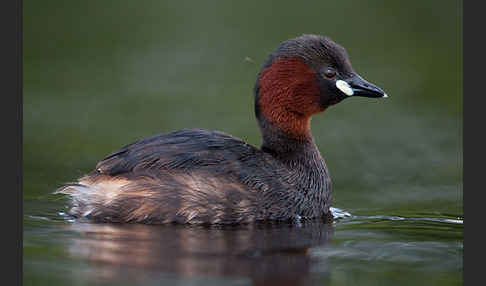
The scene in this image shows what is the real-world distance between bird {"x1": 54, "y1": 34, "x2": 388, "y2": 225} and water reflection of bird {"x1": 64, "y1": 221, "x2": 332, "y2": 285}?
0.18 meters

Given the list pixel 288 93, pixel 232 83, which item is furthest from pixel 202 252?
pixel 232 83

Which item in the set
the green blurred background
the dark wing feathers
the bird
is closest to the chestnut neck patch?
the bird

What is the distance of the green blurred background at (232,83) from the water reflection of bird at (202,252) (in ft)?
5.19

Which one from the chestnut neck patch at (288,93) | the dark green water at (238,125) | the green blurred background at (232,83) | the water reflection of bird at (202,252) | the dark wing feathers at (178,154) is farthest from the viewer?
the green blurred background at (232,83)

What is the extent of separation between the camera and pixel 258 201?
7988 millimetres

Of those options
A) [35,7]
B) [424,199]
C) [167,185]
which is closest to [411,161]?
[424,199]

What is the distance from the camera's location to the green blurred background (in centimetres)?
→ 1023

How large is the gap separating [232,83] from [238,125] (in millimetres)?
1536

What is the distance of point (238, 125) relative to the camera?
1171 centimetres

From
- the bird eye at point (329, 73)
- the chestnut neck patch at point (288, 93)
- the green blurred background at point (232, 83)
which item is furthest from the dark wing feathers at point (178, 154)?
the green blurred background at point (232, 83)

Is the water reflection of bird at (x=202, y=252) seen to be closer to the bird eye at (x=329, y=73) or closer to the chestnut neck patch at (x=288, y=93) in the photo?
the chestnut neck patch at (x=288, y=93)

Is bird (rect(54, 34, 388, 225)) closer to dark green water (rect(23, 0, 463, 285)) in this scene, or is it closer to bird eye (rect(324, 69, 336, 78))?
bird eye (rect(324, 69, 336, 78))

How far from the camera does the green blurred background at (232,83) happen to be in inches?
403

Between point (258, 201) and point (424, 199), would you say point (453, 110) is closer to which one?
point (424, 199)
